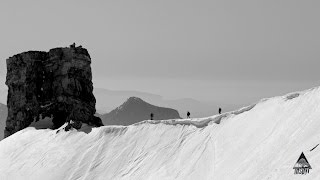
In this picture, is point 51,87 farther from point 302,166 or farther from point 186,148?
point 302,166

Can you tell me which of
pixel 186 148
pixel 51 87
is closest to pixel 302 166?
pixel 186 148

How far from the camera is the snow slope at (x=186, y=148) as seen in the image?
31.2m

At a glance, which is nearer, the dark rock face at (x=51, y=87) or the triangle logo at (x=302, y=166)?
the triangle logo at (x=302, y=166)

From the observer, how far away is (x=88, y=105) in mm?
77062

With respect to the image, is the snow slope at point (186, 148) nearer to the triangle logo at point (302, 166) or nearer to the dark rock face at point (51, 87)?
the triangle logo at point (302, 166)

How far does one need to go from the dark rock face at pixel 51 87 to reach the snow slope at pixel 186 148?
8314 mm

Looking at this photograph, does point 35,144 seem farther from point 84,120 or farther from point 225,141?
point 225,141

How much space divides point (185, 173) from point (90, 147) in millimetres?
20158

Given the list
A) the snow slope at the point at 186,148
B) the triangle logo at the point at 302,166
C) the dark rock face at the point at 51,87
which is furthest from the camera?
the dark rock face at the point at 51,87

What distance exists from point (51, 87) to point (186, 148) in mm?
43136

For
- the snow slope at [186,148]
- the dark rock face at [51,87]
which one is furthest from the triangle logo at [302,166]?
the dark rock face at [51,87]

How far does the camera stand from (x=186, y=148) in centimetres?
4509

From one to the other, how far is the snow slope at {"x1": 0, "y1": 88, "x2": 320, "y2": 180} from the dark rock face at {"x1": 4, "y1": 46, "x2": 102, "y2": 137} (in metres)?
8.31

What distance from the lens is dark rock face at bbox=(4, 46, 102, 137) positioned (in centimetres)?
7619
